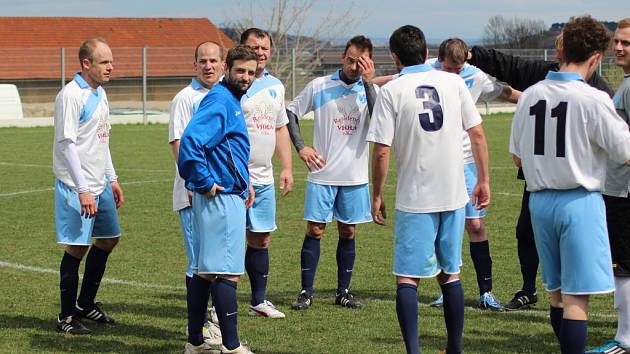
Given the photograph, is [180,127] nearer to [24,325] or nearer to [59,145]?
[59,145]

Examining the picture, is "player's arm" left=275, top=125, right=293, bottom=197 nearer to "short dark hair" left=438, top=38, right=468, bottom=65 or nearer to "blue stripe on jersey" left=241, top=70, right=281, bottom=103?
"blue stripe on jersey" left=241, top=70, right=281, bottom=103

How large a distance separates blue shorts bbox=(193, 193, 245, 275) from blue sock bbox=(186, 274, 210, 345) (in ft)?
0.61

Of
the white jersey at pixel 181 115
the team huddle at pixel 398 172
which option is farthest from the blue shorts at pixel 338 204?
the white jersey at pixel 181 115

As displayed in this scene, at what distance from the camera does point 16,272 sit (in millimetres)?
9867

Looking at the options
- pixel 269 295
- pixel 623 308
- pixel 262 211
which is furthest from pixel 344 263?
pixel 623 308

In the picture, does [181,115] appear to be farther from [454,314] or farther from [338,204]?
[454,314]

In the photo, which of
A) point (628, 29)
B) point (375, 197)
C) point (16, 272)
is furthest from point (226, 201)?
point (16, 272)

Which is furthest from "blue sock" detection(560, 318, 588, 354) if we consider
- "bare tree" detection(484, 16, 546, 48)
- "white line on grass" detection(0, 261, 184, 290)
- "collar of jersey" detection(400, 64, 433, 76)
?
"bare tree" detection(484, 16, 546, 48)

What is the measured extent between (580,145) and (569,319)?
3.24 ft

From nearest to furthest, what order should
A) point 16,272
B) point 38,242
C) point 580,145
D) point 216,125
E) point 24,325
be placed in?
point 580,145, point 216,125, point 24,325, point 16,272, point 38,242

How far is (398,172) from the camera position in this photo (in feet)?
21.2

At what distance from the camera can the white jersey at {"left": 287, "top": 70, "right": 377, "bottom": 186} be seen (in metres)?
8.52

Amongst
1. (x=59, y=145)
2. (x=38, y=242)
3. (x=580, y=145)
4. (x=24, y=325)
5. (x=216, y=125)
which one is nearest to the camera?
(x=580, y=145)

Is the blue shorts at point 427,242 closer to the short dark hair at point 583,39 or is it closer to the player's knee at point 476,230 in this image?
the short dark hair at point 583,39
